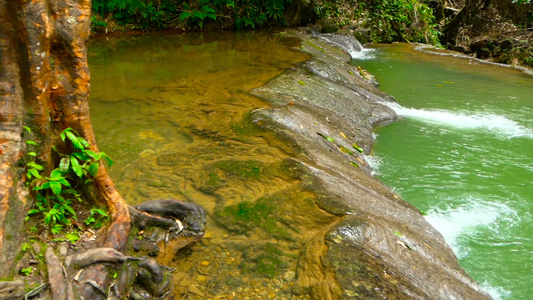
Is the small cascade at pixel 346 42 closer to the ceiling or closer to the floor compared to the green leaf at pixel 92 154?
closer to the floor

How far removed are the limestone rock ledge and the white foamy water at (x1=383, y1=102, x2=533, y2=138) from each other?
4.04 ft

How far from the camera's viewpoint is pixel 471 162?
268 inches

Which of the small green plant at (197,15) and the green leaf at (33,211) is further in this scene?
the small green plant at (197,15)

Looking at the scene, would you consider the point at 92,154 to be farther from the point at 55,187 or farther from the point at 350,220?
the point at 350,220

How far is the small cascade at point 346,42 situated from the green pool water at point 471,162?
317cm

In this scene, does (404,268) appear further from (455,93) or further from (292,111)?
(455,93)

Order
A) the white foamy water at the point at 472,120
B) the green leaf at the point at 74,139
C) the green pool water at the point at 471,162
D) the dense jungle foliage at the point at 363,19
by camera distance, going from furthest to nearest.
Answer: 1. the dense jungle foliage at the point at 363,19
2. the white foamy water at the point at 472,120
3. the green pool water at the point at 471,162
4. the green leaf at the point at 74,139

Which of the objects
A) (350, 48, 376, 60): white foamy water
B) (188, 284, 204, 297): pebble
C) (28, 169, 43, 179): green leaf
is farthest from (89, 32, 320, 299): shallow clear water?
(350, 48, 376, 60): white foamy water

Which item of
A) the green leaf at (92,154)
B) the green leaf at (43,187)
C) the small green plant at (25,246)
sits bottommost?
the small green plant at (25,246)

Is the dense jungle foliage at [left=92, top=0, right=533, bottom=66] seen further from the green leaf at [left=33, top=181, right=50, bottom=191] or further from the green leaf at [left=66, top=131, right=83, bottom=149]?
the green leaf at [left=33, top=181, right=50, bottom=191]

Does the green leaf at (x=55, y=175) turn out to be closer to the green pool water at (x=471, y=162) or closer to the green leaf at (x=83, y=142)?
the green leaf at (x=83, y=142)

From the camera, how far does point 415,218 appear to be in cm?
480

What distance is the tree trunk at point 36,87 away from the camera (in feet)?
7.59

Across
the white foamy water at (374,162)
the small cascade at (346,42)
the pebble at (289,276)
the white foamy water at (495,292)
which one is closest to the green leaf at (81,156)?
the pebble at (289,276)
